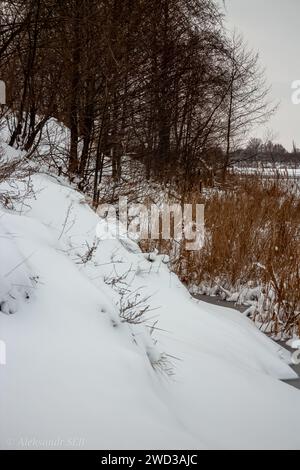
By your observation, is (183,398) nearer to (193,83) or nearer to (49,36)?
(49,36)

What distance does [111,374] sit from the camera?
1.44m

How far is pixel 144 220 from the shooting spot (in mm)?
5516

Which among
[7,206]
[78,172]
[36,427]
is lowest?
[36,427]

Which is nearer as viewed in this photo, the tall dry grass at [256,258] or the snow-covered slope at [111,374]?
the snow-covered slope at [111,374]

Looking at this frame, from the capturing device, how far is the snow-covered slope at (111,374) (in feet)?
3.89

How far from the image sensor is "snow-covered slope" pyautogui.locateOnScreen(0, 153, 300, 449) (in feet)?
3.89

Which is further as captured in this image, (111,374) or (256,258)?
(256,258)

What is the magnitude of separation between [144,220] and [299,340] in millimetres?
2809

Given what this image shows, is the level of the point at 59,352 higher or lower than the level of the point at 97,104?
lower

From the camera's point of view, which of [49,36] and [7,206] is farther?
[49,36]

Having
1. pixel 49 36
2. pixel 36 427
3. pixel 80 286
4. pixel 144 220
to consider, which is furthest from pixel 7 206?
pixel 49 36

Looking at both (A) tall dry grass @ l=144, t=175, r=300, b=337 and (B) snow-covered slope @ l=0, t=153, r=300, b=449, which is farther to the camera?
(A) tall dry grass @ l=144, t=175, r=300, b=337
